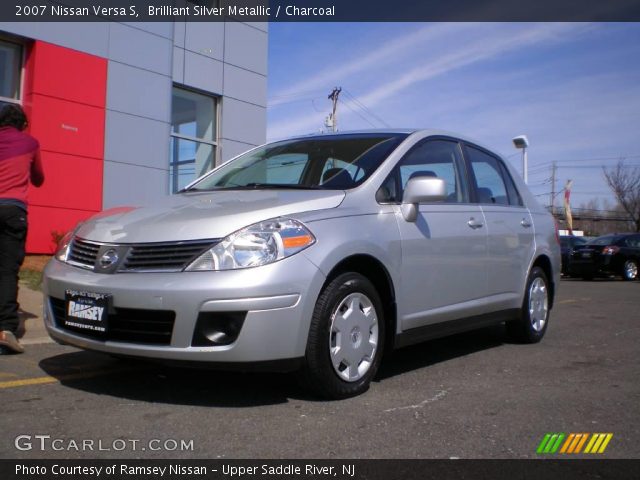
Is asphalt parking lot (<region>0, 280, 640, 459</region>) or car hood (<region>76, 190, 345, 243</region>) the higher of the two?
car hood (<region>76, 190, 345, 243</region>)

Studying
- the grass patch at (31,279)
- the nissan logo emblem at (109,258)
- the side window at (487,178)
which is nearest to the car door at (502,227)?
the side window at (487,178)

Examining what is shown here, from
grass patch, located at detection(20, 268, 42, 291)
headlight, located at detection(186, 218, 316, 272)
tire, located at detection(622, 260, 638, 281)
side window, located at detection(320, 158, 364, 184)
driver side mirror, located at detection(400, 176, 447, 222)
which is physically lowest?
tire, located at detection(622, 260, 638, 281)

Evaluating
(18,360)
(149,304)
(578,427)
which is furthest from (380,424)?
(18,360)

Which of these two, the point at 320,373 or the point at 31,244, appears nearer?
the point at 320,373

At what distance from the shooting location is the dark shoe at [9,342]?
14.9ft

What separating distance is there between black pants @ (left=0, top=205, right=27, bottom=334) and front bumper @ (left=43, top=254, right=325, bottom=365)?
164 cm

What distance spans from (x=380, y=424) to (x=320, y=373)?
0.43 metres

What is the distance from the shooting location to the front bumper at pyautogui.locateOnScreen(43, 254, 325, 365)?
314 cm

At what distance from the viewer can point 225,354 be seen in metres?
3.16

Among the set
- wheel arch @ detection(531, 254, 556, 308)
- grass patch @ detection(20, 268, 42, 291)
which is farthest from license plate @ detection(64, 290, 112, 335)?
grass patch @ detection(20, 268, 42, 291)

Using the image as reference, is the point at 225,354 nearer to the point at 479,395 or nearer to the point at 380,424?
the point at 380,424

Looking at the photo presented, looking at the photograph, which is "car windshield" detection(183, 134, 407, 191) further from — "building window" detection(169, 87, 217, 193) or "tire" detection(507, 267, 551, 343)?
"building window" detection(169, 87, 217, 193)

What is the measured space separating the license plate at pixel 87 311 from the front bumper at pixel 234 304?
0.23 ft

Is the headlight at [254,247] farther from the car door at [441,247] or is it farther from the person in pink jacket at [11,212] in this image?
the person in pink jacket at [11,212]
